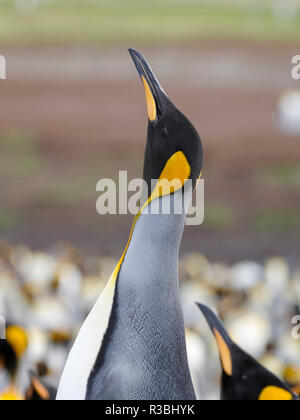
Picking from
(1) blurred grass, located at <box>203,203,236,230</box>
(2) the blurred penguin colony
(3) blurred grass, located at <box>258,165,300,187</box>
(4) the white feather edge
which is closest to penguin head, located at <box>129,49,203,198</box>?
(4) the white feather edge

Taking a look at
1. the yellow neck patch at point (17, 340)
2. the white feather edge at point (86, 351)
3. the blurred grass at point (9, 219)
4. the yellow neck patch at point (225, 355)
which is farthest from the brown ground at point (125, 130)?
the white feather edge at point (86, 351)

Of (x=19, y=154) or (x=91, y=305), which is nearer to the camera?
(x=91, y=305)

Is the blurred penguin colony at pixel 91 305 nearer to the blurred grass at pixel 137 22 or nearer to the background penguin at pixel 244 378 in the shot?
the background penguin at pixel 244 378

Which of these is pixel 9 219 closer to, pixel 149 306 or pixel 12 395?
pixel 12 395

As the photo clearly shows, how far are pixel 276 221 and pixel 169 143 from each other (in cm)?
398

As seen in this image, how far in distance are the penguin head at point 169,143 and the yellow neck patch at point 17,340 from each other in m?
0.85

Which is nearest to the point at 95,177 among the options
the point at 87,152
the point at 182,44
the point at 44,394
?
the point at 87,152

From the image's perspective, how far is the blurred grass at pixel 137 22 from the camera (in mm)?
12852

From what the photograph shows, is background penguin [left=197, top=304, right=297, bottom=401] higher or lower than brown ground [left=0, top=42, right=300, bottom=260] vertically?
lower

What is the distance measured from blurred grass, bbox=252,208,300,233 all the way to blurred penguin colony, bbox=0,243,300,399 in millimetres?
1033

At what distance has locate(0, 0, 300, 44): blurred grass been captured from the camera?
42.2 ft

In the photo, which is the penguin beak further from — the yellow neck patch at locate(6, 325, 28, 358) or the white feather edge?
the yellow neck patch at locate(6, 325, 28, 358)

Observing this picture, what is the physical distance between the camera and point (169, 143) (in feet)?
3.38

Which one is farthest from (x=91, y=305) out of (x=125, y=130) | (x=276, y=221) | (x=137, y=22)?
(x=137, y=22)
